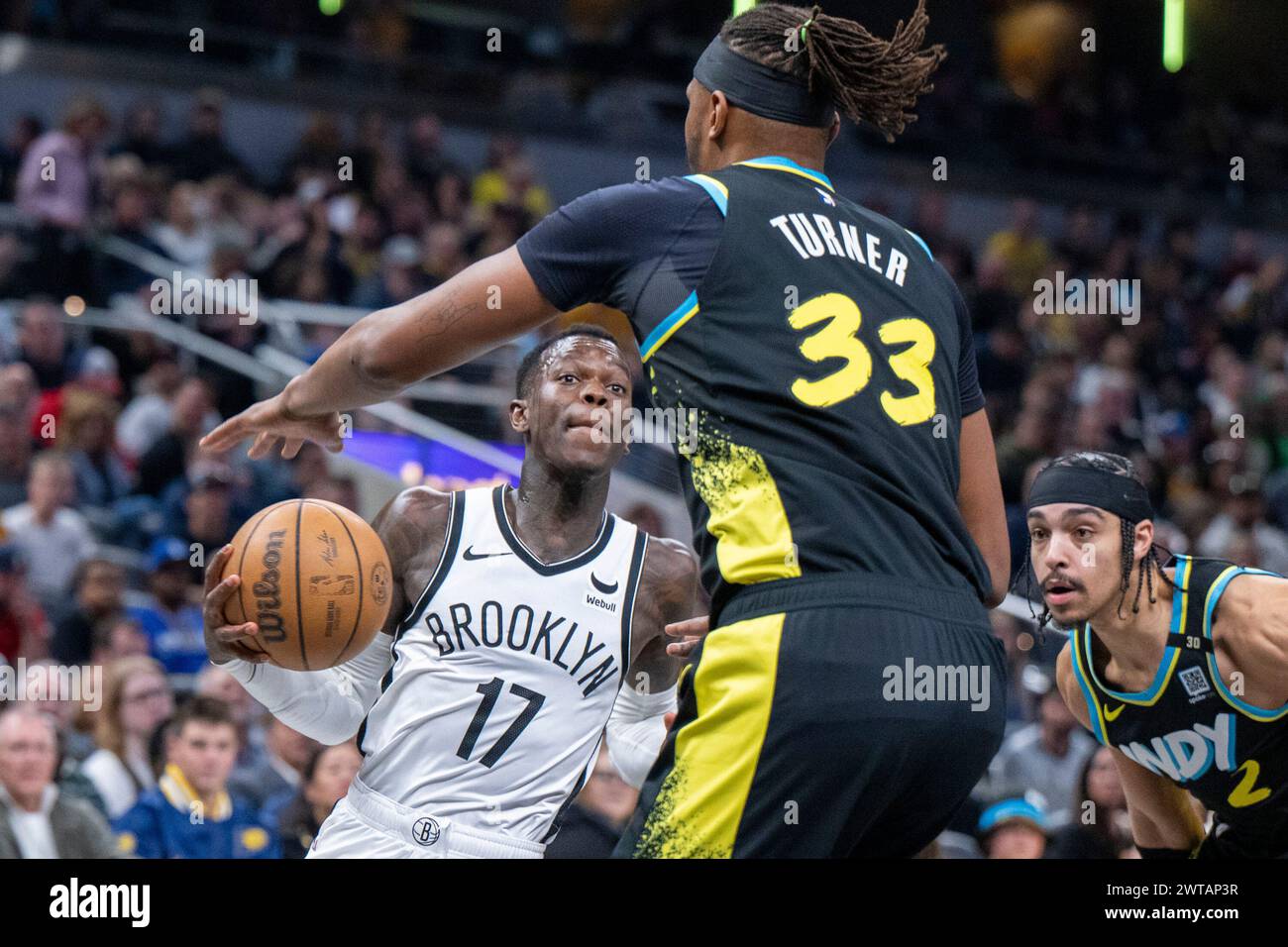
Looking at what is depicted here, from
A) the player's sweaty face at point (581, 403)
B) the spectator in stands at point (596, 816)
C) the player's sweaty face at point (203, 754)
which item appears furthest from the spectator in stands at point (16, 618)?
the player's sweaty face at point (581, 403)

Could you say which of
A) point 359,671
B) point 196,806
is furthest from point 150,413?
point 359,671

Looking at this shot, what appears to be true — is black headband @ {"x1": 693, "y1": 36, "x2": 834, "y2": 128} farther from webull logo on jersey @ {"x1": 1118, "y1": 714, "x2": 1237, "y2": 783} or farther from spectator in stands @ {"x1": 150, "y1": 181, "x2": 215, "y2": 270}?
spectator in stands @ {"x1": 150, "y1": 181, "x2": 215, "y2": 270}

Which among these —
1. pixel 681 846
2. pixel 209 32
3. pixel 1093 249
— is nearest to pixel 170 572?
pixel 681 846

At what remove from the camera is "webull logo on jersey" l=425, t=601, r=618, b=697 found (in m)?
4.19

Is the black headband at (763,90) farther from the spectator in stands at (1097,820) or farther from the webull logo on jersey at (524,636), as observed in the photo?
the spectator in stands at (1097,820)

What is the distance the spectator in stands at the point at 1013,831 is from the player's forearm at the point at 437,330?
422 centimetres

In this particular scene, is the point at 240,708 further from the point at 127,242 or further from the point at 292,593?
the point at 127,242

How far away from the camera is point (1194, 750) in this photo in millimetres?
4312

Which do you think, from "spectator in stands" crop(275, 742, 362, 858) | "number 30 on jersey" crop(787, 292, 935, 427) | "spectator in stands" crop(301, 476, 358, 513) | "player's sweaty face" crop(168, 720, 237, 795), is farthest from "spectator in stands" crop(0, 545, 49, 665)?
"number 30 on jersey" crop(787, 292, 935, 427)

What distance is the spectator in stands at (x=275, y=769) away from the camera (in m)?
6.61
